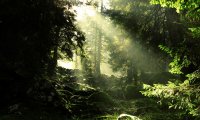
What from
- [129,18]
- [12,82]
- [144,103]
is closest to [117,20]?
[129,18]

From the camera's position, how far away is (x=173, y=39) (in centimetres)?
1614

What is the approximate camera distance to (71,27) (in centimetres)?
1839

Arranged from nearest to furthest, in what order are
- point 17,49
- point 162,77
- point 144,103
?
point 17,49 < point 144,103 < point 162,77

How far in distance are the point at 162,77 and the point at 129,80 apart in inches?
261

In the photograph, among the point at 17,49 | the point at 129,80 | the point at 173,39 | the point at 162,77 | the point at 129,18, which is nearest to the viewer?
the point at 17,49

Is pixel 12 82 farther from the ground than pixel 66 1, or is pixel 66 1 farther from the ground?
pixel 66 1

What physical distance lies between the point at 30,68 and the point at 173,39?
7.58 m

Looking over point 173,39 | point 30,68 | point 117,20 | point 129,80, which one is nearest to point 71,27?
point 117,20

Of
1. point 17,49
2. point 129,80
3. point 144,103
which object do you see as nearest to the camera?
point 17,49

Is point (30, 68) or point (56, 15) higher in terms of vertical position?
point (56, 15)

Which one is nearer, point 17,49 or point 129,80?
point 17,49

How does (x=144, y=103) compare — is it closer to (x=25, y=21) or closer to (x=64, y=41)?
(x=64, y=41)

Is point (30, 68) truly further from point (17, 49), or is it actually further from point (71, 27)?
point (71, 27)

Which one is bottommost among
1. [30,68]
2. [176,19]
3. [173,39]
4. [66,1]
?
[30,68]
